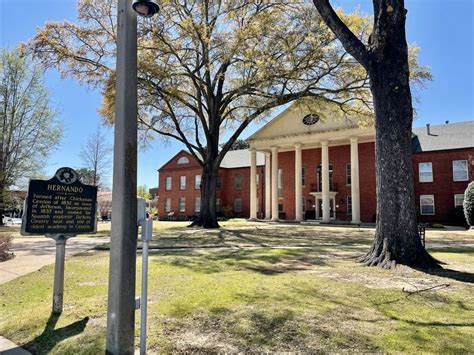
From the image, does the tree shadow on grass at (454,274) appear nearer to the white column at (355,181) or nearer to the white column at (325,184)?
the white column at (355,181)

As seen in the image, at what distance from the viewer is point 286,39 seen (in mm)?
18609

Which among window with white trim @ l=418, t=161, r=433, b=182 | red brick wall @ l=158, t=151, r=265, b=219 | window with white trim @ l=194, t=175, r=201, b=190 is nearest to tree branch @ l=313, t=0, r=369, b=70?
window with white trim @ l=418, t=161, r=433, b=182

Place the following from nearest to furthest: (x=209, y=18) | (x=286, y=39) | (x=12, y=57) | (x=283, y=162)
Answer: (x=286, y=39) < (x=209, y=18) < (x=12, y=57) < (x=283, y=162)

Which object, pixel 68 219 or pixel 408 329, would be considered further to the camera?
pixel 68 219

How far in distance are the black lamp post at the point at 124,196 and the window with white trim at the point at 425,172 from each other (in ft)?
110

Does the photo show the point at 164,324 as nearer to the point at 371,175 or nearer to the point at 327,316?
the point at 327,316

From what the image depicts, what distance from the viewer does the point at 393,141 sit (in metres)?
8.66

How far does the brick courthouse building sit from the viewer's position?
3139cm

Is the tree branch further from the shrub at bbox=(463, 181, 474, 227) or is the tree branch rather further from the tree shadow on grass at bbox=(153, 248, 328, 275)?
the shrub at bbox=(463, 181, 474, 227)

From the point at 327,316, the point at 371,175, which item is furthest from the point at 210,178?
the point at 327,316

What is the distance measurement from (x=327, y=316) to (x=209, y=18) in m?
20.1

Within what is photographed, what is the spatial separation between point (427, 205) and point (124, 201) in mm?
33934

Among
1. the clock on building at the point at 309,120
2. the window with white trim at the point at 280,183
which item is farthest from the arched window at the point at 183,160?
the clock on building at the point at 309,120

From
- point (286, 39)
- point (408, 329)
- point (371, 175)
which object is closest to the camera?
point (408, 329)
